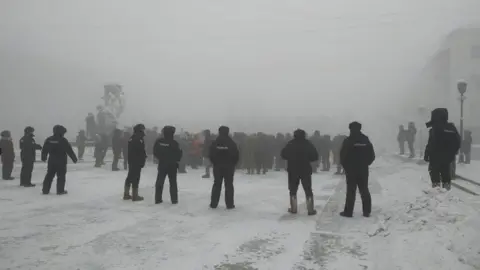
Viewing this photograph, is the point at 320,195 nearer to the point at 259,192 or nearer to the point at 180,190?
the point at 259,192

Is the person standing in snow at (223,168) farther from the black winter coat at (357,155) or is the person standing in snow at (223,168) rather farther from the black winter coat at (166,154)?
the black winter coat at (357,155)

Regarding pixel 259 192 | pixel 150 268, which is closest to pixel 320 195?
pixel 259 192

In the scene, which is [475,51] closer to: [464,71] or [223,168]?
[464,71]

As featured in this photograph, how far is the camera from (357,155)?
8.51 metres

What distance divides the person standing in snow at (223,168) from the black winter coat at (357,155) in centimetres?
260

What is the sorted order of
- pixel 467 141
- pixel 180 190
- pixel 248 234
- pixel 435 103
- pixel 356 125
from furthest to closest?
pixel 435 103 → pixel 467 141 → pixel 180 190 → pixel 356 125 → pixel 248 234

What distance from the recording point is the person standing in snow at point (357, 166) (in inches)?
332

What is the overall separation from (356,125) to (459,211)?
273 centimetres

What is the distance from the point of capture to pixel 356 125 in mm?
8516

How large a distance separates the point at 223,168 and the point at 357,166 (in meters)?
3.04

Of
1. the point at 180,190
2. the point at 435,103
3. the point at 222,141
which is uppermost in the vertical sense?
the point at 435,103

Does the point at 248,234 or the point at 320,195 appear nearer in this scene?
the point at 248,234

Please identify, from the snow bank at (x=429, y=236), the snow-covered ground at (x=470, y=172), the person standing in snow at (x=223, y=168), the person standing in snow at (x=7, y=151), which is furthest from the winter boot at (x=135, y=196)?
the snow-covered ground at (x=470, y=172)

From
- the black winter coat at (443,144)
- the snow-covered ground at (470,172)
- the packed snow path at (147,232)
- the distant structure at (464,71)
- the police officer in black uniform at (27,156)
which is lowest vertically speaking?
the packed snow path at (147,232)
